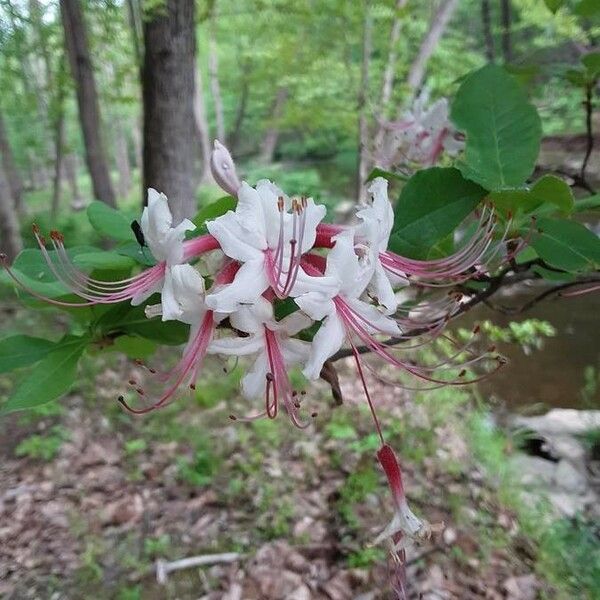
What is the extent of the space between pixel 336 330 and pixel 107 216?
317 mm

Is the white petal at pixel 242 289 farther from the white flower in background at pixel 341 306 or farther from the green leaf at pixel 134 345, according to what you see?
the green leaf at pixel 134 345

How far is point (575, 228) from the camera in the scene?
566mm

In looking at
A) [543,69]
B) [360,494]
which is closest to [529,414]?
[360,494]

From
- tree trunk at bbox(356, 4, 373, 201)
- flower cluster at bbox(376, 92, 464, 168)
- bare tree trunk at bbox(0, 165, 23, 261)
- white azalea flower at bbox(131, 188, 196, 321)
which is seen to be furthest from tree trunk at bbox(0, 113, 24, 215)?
white azalea flower at bbox(131, 188, 196, 321)

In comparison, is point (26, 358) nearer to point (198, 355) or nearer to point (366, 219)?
point (198, 355)

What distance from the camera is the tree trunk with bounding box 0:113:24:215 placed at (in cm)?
541

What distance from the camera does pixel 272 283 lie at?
1.45 ft

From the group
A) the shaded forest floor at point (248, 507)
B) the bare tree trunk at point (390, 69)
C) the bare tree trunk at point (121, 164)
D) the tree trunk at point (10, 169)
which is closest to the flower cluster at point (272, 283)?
the shaded forest floor at point (248, 507)

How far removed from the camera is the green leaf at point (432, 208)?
0.54 metres

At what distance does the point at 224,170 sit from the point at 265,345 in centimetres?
15

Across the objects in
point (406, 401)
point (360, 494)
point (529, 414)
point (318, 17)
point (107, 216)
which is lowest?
point (529, 414)

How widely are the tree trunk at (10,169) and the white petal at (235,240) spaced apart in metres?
5.42

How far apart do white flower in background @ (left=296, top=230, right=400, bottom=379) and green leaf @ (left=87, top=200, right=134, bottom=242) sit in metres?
0.26

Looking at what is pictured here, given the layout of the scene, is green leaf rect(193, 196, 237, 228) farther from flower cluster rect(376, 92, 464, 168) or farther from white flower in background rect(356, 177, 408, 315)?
flower cluster rect(376, 92, 464, 168)
